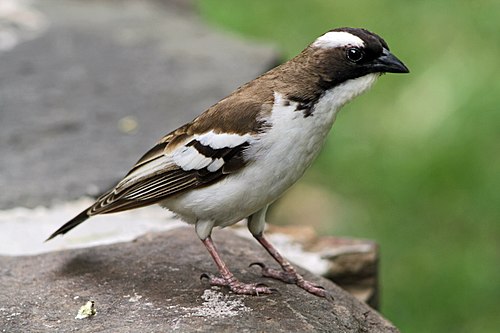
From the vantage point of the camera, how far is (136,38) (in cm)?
732

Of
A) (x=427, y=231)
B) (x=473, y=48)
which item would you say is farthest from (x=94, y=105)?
(x=473, y=48)

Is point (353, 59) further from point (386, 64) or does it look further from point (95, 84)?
point (95, 84)

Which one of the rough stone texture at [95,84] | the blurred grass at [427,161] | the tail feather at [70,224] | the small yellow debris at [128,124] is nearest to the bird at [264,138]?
the tail feather at [70,224]

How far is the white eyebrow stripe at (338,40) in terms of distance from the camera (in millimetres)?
3992

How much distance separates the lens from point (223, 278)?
4.13 metres

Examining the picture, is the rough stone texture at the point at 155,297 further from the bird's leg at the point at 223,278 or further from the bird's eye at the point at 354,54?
the bird's eye at the point at 354,54

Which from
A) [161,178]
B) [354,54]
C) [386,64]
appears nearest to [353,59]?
[354,54]

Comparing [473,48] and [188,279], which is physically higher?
[473,48]

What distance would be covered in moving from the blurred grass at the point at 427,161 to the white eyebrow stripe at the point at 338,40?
292cm

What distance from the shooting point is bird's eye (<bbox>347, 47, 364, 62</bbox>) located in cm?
399

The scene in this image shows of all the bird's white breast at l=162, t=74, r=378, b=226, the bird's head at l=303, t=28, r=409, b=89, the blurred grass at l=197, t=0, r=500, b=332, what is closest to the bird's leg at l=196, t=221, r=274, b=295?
the bird's white breast at l=162, t=74, r=378, b=226

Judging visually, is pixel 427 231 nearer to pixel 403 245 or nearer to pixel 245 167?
pixel 403 245

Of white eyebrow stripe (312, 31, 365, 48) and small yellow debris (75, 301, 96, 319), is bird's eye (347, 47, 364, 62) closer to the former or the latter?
white eyebrow stripe (312, 31, 365, 48)

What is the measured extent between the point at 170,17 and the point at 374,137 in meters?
1.93
